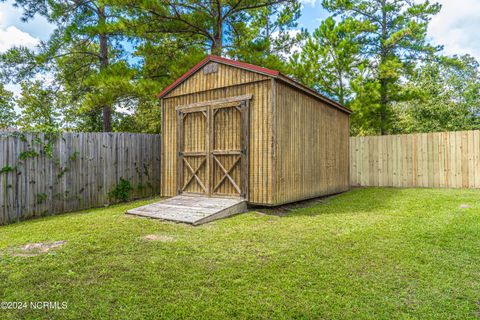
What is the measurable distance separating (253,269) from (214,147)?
435 centimetres

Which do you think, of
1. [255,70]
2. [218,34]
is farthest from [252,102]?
[218,34]

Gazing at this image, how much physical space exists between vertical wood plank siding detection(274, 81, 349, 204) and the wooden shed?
0.02 m

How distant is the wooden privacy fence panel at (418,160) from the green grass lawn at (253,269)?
4.66 m

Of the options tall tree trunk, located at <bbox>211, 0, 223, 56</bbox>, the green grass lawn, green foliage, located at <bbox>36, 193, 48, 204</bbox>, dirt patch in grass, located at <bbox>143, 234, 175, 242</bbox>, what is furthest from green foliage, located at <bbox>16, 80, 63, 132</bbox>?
dirt patch in grass, located at <bbox>143, 234, 175, 242</bbox>

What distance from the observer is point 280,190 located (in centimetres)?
662

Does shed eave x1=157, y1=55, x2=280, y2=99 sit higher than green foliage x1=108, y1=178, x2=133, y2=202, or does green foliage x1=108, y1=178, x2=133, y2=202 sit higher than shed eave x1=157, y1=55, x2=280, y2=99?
shed eave x1=157, y1=55, x2=280, y2=99

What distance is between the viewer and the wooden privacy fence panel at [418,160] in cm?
938

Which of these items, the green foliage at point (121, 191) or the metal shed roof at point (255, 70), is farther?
the green foliage at point (121, 191)

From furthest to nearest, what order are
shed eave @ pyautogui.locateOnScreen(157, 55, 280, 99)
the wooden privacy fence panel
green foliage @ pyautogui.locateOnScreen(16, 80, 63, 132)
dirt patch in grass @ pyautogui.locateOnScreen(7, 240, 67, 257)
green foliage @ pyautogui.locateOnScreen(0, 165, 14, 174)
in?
1. green foliage @ pyautogui.locateOnScreen(16, 80, 63, 132)
2. the wooden privacy fence panel
3. shed eave @ pyautogui.locateOnScreen(157, 55, 280, 99)
4. green foliage @ pyautogui.locateOnScreen(0, 165, 14, 174)
5. dirt patch in grass @ pyautogui.locateOnScreen(7, 240, 67, 257)

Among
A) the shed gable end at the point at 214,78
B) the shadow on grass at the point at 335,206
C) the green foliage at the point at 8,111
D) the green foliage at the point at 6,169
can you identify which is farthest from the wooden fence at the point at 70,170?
the green foliage at the point at 8,111

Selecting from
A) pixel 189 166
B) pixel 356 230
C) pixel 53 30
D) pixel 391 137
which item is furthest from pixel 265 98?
pixel 53 30

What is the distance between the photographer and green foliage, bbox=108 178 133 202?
26.8 ft

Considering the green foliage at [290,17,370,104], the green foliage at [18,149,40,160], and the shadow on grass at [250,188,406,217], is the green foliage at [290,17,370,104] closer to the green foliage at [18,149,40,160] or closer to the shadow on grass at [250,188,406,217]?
the shadow on grass at [250,188,406,217]

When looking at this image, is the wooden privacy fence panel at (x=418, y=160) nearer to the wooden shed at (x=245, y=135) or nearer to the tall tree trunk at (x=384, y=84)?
the wooden shed at (x=245, y=135)
